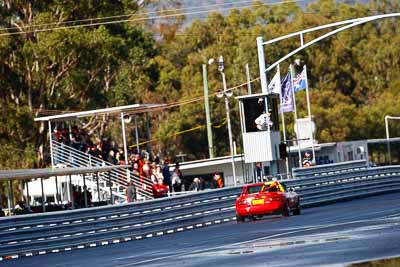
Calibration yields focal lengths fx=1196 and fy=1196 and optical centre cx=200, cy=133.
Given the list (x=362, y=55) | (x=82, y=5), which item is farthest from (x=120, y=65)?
(x=362, y=55)

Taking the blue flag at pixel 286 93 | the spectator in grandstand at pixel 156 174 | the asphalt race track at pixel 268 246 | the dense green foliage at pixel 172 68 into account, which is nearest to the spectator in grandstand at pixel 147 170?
the spectator in grandstand at pixel 156 174

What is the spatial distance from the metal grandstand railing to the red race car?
13075 millimetres

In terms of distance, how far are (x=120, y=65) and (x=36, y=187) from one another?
62.9 feet

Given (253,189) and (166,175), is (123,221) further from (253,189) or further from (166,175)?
(166,175)

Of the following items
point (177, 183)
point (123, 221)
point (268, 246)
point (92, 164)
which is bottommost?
point (268, 246)

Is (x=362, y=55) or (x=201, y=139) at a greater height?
(x=362, y=55)

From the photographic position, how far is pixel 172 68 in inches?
4055

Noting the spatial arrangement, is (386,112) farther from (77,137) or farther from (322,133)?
(77,137)

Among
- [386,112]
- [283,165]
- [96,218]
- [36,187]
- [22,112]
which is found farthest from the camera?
[386,112]

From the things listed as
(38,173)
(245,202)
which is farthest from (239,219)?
(38,173)

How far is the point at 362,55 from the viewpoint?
114 metres

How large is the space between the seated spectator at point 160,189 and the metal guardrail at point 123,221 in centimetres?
533

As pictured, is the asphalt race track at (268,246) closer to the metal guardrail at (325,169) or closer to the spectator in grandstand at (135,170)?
the metal guardrail at (325,169)

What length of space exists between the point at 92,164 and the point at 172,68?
52690 mm
